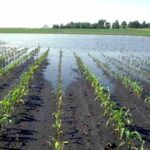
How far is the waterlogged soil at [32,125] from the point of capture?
9016mm

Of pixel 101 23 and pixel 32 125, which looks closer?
pixel 32 125

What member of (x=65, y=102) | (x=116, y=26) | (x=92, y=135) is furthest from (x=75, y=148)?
(x=116, y=26)

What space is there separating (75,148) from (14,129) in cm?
206

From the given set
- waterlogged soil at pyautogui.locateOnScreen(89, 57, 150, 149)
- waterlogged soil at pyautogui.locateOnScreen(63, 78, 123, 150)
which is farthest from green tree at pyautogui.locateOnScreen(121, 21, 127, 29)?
waterlogged soil at pyautogui.locateOnScreen(63, 78, 123, 150)

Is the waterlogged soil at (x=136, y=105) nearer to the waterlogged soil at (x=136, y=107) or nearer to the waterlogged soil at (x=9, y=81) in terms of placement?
the waterlogged soil at (x=136, y=107)

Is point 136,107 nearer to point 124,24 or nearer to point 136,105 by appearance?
point 136,105

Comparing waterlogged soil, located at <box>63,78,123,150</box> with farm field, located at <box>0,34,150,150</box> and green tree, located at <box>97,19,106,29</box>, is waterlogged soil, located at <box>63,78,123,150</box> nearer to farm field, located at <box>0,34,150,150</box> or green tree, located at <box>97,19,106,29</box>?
farm field, located at <box>0,34,150,150</box>

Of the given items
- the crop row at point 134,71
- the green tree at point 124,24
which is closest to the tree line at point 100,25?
the green tree at point 124,24

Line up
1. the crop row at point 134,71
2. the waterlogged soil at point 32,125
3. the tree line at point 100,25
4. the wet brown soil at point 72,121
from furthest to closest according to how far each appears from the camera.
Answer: the tree line at point 100,25 → the crop row at point 134,71 → the wet brown soil at point 72,121 → the waterlogged soil at point 32,125

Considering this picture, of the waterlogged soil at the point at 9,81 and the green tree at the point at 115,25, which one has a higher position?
the waterlogged soil at the point at 9,81

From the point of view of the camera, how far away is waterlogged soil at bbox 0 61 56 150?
355 inches

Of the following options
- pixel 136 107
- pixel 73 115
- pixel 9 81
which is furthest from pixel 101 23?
pixel 73 115

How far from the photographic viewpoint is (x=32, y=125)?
10547mm

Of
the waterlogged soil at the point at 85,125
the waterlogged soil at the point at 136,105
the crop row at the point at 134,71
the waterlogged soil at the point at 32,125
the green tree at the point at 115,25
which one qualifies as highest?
the waterlogged soil at the point at 32,125
